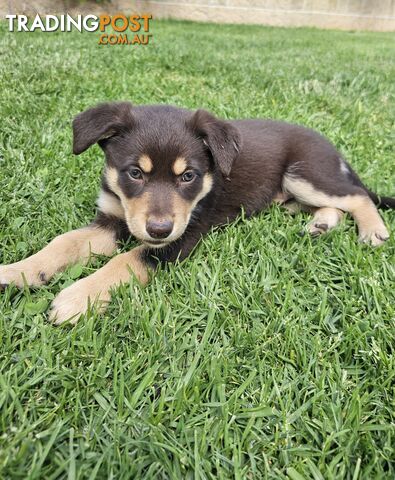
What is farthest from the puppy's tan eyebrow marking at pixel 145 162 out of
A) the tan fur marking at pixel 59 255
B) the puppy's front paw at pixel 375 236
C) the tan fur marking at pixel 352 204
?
the puppy's front paw at pixel 375 236

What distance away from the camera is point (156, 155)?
7.97ft

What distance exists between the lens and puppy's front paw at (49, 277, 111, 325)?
1.97 m

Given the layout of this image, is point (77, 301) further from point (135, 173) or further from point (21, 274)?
point (135, 173)

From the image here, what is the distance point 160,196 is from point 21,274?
0.75 metres

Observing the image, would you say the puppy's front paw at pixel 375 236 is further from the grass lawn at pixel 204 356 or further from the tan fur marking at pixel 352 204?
the grass lawn at pixel 204 356

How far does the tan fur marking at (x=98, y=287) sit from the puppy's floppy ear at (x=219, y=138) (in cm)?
62

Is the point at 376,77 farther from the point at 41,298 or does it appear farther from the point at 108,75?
the point at 41,298

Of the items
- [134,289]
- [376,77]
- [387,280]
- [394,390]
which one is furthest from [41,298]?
[376,77]

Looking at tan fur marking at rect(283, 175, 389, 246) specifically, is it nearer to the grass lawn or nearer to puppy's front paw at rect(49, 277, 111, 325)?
the grass lawn

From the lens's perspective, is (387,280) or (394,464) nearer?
(394,464)

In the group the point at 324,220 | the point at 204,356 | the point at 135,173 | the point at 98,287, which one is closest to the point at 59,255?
the point at 98,287

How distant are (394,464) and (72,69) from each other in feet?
16.6

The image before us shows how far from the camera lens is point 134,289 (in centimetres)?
216

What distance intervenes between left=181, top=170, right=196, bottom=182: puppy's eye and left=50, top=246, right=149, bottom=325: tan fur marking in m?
0.44
